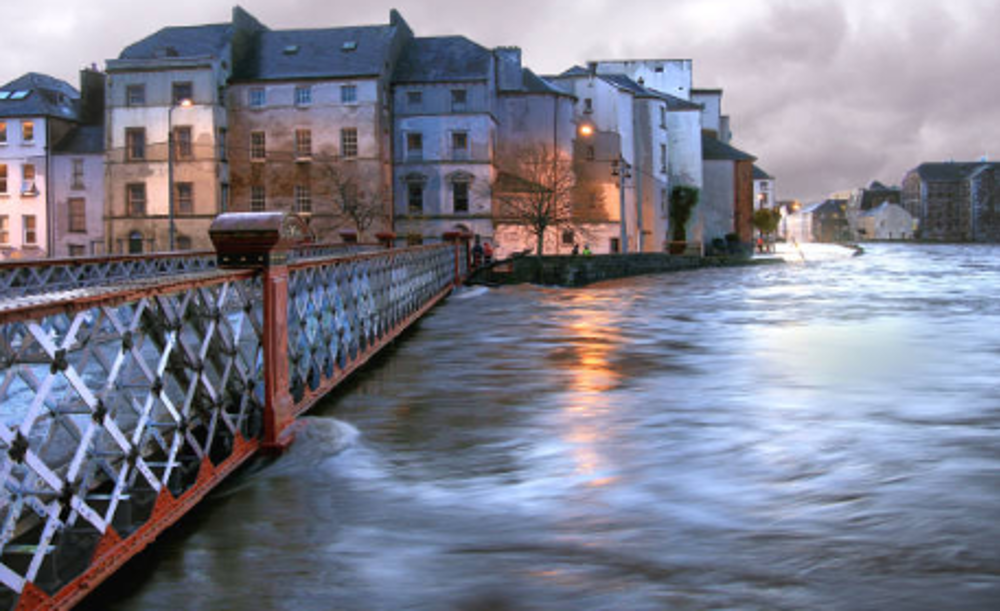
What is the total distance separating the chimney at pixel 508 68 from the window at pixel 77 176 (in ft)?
88.1

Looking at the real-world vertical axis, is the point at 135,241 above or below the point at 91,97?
below

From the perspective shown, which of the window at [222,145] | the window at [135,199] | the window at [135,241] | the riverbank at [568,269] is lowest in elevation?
the riverbank at [568,269]

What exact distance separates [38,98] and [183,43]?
438 inches

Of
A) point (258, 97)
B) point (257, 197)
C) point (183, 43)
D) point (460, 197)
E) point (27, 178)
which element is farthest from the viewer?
point (27, 178)

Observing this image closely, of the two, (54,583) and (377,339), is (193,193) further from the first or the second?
(54,583)

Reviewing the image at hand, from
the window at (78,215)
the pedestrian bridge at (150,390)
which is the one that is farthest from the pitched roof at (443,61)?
the pedestrian bridge at (150,390)

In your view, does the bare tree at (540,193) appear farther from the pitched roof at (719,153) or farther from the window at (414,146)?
the pitched roof at (719,153)

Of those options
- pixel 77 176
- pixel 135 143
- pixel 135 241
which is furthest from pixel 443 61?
pixel 77 176

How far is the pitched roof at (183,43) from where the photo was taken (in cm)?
5731

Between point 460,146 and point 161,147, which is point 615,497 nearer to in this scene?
point 161,147

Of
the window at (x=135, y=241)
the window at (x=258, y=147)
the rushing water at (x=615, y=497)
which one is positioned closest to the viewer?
the rushing water at (x=615, y=497)

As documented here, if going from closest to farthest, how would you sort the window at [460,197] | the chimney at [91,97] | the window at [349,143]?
the window at [349,143] < the window at [460,197] < the chimney at [91,97]

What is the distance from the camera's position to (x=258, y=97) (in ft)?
190

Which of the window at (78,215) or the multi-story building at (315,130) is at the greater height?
the multi-story building at (315,130)
